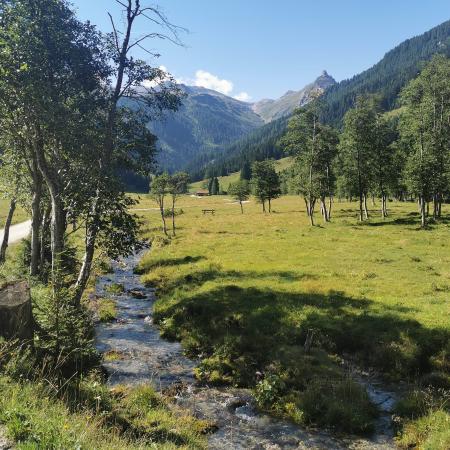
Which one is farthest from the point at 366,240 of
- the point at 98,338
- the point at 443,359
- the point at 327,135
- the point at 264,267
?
the point at 98,338

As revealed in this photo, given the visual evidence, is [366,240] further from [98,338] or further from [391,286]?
[98,338]

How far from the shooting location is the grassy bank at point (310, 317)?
15.2 meters

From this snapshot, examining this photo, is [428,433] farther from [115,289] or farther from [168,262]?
[168,262]

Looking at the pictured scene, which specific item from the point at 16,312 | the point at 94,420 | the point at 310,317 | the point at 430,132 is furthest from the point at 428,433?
the point at 430,132

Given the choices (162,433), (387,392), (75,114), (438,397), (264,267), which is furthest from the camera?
(264,267)

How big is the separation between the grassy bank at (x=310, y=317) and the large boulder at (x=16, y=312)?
26.1 ft

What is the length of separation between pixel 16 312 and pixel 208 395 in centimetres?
786

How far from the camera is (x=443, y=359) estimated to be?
1603cm

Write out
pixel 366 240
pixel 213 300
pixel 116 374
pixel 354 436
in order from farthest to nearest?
pixel 366 240, pixel 213 300, pixel 116 374, pixel 354 436

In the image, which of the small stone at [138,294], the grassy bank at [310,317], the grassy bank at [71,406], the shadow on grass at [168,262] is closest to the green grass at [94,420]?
the grassy bank at [71,406]

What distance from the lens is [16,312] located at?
11672mm

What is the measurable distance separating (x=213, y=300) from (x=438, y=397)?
13.7 metres

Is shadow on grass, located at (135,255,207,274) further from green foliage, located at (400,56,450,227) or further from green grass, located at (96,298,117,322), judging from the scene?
green foliage, located at (400,56,450,227)

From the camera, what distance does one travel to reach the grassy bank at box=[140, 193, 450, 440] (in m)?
15.2
